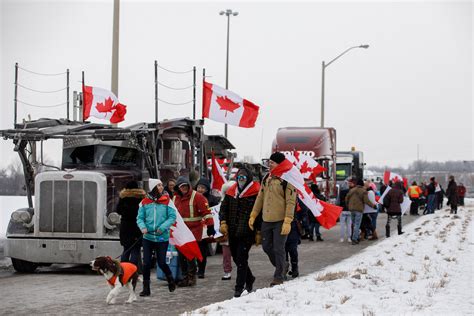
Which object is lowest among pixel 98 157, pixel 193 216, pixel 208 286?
pixel 208 286

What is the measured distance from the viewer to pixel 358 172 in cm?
4384

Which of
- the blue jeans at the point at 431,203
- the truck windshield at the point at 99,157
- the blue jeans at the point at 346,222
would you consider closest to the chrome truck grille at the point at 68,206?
the truck windshield at the point at 99,157

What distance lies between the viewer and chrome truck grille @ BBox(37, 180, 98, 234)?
14.6m

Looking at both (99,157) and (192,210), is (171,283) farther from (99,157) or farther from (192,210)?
(99,157)

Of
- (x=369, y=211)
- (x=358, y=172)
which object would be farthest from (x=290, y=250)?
(x=358, y=172)

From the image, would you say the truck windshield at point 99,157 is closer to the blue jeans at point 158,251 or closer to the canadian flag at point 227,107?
the canadian flag at point 227,107

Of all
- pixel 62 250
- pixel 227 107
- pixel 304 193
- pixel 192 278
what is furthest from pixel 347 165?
pixel 192 278

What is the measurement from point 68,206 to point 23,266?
4.86 ft

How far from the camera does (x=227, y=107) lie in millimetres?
19500

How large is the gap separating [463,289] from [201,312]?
4374mm

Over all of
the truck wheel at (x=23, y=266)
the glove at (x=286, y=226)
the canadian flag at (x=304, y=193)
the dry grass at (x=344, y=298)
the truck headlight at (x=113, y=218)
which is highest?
the canadian flag at (x=304, y=193)

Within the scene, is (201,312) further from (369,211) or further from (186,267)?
(369,211)

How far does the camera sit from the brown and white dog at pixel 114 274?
1062 centimetres

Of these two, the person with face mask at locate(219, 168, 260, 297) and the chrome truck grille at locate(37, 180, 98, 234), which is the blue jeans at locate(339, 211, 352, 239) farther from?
the person with face mask at locate(219, 168, 260, 297)
